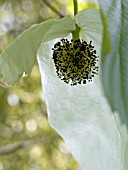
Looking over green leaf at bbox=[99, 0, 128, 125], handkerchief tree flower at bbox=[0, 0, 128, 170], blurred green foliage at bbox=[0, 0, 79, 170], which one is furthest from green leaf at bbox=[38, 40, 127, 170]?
blurred green foliage at bbox=[0, 0, 79, 170]

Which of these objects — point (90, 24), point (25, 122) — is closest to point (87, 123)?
point (90, 24)

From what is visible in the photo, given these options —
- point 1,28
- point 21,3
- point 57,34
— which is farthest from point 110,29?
point 21,3

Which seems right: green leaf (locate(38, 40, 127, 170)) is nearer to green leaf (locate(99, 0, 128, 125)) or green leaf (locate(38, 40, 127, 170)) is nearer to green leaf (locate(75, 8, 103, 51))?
green leaf (locate(75, 8, 103, 51))

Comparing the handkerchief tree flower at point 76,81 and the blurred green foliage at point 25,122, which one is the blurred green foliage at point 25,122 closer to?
the blurred green foliage at point 25,122

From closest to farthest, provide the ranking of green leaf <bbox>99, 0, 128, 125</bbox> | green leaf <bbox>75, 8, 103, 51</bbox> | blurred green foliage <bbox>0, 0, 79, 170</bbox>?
1. green leaf <bbox>99, 0, 128, 125</bbox>
2. green leaf <bbox>75, 8, 103, 51</bbox>
3. blurred green foliage <bbox>0, 0, 79, 170</bbox>

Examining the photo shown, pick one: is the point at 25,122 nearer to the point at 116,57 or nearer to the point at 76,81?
the point at 76,81

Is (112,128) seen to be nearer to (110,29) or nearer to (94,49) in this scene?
(94,49)
